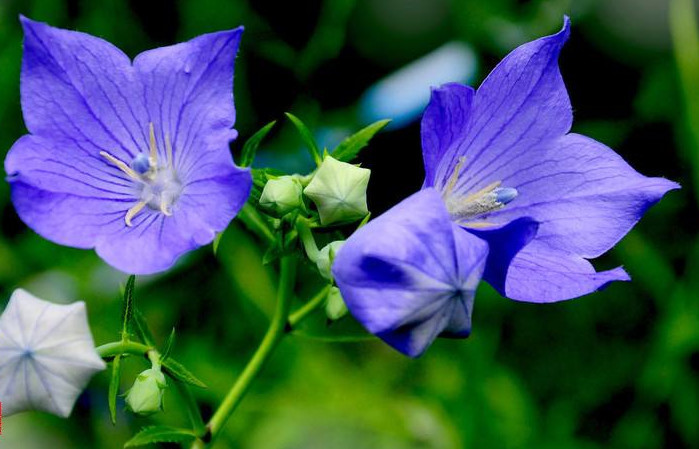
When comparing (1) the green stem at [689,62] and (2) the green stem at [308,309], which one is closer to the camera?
(2) the green stem at [308,309]

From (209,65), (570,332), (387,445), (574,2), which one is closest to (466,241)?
(209,65)

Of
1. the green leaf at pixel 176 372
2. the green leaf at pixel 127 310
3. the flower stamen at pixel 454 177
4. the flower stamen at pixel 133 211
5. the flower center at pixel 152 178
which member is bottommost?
the green leaf at pixel 176 372

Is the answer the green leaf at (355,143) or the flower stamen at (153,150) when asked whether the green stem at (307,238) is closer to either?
the green leaf at (355,143)

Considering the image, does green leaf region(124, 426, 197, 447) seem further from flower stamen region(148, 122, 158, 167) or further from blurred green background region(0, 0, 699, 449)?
blurred green background region(0, 0, 699, 449)

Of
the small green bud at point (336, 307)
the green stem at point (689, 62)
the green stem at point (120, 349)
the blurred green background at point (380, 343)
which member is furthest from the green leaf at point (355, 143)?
the green stem at point (689, 62)

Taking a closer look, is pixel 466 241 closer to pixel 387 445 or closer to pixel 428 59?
pixel 387 445

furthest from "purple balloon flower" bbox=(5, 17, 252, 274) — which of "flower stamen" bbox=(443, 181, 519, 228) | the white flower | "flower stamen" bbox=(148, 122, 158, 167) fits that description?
"flower stamen" bbox=(443, 181, 519, 228)
